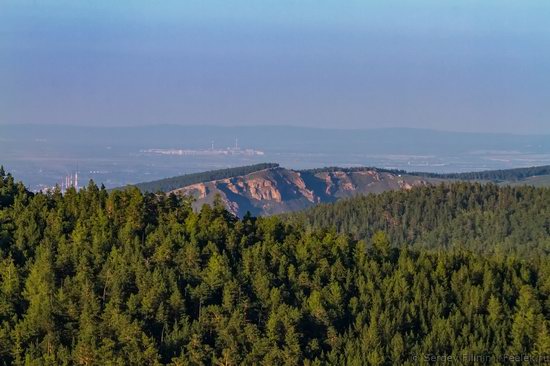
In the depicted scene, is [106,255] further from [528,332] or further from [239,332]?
[528,332]

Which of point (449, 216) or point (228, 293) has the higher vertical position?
point (228, 293)

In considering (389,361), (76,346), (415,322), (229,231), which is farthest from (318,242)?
(76,346)

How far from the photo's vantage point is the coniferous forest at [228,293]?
6462 cm

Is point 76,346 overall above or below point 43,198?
below

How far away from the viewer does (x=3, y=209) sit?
296 ft

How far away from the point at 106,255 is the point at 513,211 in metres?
114

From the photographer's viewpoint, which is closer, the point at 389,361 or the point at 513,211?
the point at 389,361

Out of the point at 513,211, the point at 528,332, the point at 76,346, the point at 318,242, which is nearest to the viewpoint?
the point at 76,346

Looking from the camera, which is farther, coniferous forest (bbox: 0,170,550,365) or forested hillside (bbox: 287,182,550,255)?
forested hillside (bbox: 287,182,550,255)

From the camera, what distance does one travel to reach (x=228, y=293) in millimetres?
70625

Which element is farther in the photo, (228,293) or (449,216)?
(449,216)

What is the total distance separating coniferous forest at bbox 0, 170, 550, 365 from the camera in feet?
212

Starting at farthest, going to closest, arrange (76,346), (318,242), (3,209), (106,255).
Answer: (3,209) < (318,242) < (106,255) < (76,346)

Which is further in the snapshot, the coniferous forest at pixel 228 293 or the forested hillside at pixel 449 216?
the forested hillside at pixel 449 216
